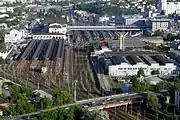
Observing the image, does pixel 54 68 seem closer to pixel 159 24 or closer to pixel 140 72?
pixel 140 72

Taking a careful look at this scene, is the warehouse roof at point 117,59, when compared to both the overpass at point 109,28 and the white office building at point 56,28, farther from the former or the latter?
the overpass at point 109,28

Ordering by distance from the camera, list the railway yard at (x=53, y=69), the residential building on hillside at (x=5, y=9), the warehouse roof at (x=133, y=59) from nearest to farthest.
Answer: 1. the railway yard at (x=53, y=69)
2. the warehouse roof at (x=133, y=59)
3. the residential building on hillside at (x=5, y=9)

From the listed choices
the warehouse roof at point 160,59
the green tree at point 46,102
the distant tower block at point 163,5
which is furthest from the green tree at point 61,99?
the distant tower block at point 163,5

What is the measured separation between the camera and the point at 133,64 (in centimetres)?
1341

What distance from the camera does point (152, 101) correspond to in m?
9.46

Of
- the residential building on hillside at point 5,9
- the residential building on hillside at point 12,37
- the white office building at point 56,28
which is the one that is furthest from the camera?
the residential building on hillside at point 5,9

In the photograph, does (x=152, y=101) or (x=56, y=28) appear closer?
(x=152, y=101)

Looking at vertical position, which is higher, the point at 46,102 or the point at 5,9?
the point at 46,102

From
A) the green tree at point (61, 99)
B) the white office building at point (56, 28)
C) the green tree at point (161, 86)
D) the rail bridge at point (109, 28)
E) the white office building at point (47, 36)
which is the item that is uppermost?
the green tree at point (61, 99)

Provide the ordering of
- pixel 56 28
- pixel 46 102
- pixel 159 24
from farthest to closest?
pixel 159 24
pixel 56 28
pixel 46 102

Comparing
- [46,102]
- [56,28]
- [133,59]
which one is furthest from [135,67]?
[56,28]

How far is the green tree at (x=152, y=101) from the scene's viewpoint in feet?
30.9

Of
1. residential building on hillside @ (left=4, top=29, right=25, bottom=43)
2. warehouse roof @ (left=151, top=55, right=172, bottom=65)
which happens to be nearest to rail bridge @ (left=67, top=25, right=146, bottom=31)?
residential building on hillside @ (left=4, top=29, right=25, bottom=43)

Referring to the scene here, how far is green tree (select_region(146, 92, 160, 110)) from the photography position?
9.41 metres
